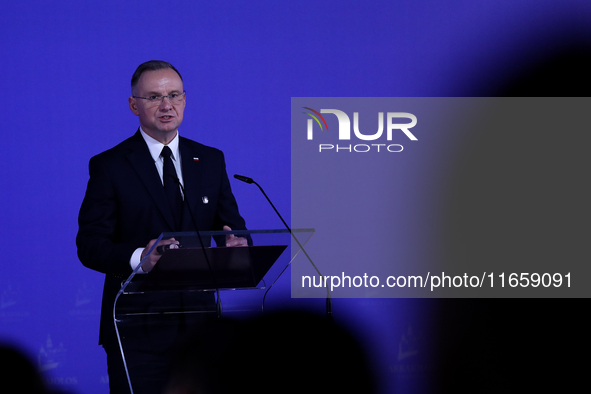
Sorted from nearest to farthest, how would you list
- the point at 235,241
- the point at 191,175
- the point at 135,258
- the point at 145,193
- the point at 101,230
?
the point at 235,241 < the point at 135,258 < the point at 101,230 < the point at 145,193 < the point at 191,175

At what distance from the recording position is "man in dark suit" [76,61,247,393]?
2.20 meters

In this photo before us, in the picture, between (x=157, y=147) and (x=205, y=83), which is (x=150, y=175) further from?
(x=205, y=83)

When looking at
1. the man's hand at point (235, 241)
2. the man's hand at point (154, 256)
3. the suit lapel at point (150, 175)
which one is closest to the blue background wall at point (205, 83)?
the suit lapel at point (150, 175)

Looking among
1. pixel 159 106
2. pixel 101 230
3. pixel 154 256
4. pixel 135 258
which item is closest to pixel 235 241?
pixel 154 256

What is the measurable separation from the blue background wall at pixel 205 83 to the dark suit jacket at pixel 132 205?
2.50ft

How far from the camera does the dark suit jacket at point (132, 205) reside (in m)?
2.32

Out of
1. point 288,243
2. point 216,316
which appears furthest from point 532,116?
point 216,316

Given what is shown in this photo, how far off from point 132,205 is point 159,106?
1.61 feet

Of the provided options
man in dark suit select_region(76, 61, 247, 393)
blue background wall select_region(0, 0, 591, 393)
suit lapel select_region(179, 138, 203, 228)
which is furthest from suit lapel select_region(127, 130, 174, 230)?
blue background wall select_region(0, 0, 591, 393)

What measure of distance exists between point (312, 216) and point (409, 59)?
1.20m

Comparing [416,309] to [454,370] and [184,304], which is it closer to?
[454,370]

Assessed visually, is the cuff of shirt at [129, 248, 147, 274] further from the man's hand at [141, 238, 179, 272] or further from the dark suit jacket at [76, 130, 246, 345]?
the man's hand at [141, 238, 179, 272]

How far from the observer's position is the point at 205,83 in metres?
3.39

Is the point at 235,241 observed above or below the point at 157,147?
below
